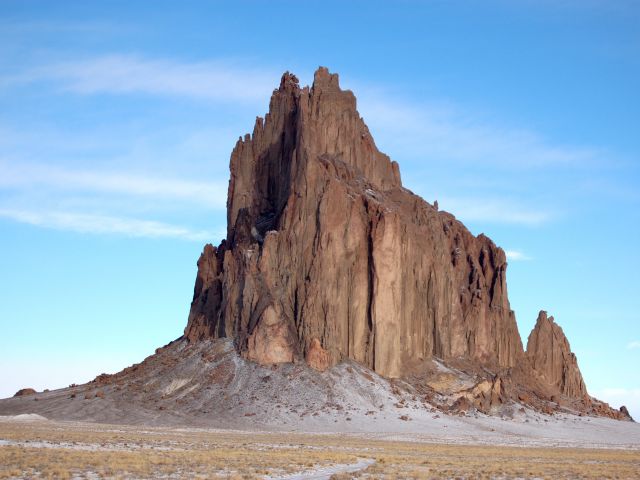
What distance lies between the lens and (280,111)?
142375 mm

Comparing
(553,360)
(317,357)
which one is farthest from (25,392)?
(553,360)

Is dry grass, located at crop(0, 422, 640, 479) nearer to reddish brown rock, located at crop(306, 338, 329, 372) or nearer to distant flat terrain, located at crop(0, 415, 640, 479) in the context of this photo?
distant flat terrain, located at crop(0, 415, 640, 479)

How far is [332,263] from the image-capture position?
412ft

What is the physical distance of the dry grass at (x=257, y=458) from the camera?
161 ft

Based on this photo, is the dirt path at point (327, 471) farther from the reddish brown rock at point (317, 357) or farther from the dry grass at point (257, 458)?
the reddish brown rock at point (317, 357)

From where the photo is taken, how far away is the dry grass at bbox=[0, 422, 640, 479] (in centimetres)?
4912

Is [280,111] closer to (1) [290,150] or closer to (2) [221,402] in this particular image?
(1) [290,150]

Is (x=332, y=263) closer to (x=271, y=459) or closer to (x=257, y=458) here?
(x=257, y=458)

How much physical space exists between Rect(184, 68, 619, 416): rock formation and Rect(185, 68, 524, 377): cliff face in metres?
0.19

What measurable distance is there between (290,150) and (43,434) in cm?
6926

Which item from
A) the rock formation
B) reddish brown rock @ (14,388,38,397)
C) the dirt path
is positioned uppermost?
the rock formation

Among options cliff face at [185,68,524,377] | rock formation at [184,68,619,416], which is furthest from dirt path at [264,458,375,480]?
rock formation at [184,68,619,416]

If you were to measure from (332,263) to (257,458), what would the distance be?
66.9 m

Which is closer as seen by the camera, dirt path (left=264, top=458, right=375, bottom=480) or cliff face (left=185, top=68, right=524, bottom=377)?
dirt path (left=264, top=458, right=375, bottom=480)
